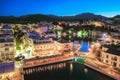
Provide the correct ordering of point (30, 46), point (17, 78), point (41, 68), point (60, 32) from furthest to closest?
point (60, 32) → point (30, 46) → point (41, 68) → point (17, 78)

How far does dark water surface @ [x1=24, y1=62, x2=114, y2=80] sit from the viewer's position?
1845 cm

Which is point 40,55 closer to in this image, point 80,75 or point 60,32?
point 80,75

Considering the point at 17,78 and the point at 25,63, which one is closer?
the point at 17,78

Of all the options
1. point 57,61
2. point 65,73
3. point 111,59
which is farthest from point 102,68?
point 57,61

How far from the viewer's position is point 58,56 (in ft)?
77.7

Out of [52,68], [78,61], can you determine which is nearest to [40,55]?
[52,68]

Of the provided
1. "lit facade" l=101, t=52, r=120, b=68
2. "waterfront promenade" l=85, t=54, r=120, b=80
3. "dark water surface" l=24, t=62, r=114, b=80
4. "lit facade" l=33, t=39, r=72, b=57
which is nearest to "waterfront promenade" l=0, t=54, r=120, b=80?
"waterfront promenade" l=85, t=54, r=120, b=80

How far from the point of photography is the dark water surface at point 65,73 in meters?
18.5

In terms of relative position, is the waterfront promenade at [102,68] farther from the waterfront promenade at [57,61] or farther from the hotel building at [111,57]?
the hotel building at [111,57]

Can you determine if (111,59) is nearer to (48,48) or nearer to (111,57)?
(111,57)

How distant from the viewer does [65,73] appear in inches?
777

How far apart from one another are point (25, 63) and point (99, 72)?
9057 mm

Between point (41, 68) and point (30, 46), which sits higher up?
point (30, 46)

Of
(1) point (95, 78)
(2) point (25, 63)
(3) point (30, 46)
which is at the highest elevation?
(3) point (30, 46)
